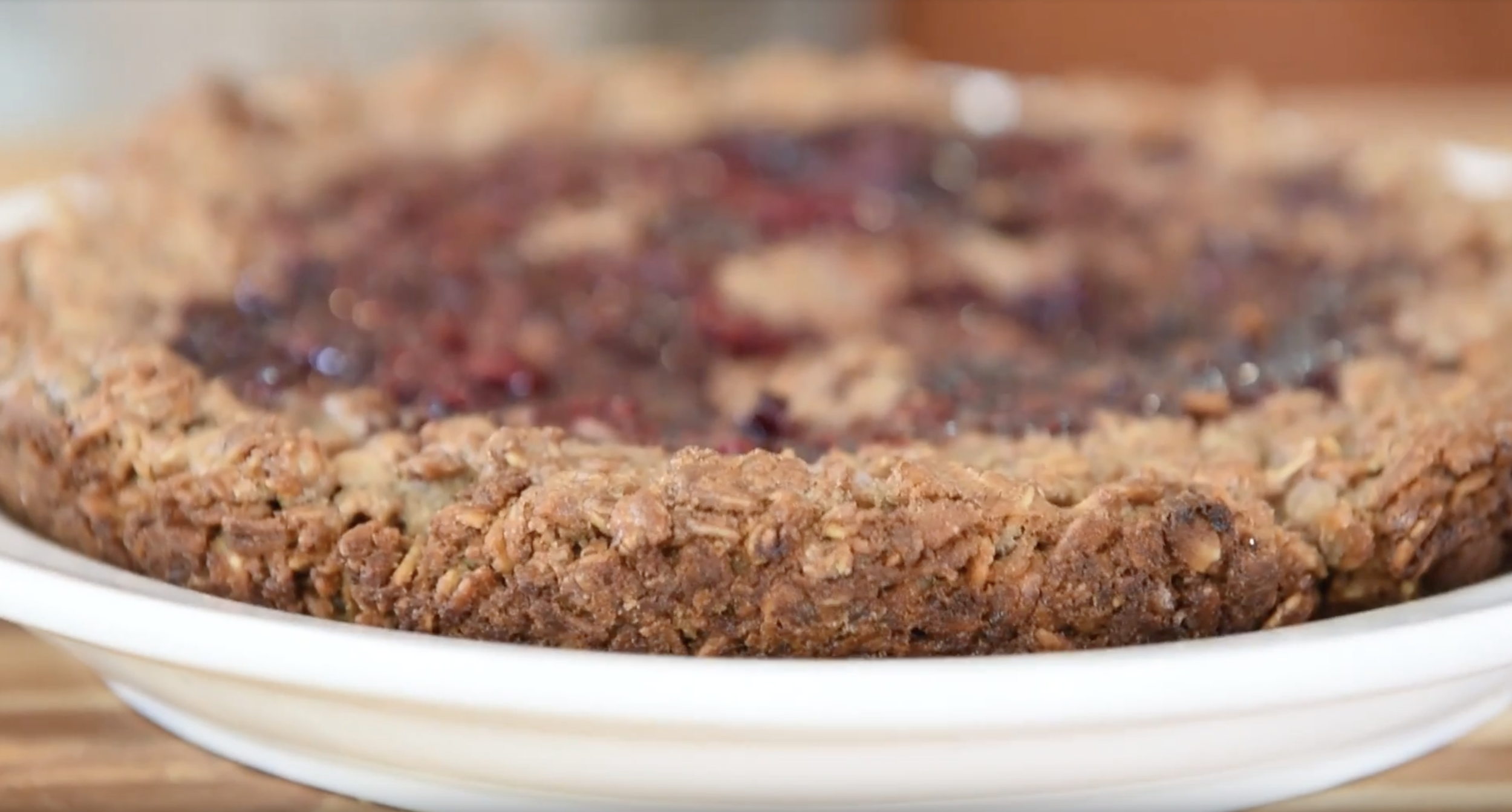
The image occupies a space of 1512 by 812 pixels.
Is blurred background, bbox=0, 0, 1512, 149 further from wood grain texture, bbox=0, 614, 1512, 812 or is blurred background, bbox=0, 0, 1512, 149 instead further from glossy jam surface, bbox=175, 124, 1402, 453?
wood grain texture, bbox=0, 614, 1512, 812

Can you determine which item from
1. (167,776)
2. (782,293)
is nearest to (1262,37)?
(782,293)

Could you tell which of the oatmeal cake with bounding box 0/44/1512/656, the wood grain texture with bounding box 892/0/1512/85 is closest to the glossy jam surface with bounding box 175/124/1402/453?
the oatmeal cake with bounding box 0/44/1512/656

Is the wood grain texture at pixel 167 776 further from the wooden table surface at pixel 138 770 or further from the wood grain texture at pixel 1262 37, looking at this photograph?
the wood grain texture at pixel 1262 37

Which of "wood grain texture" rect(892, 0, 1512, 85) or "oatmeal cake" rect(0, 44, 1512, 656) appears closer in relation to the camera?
"oatmeal cake" rect(0, 44, 1512, 656)

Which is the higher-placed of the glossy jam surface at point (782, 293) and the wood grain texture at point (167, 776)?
the glossy jam surface at point (782, 293)

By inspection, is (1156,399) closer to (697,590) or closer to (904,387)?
(904,387)

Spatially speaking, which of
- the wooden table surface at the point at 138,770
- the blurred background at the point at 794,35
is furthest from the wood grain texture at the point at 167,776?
the blurred background at the point at 794,35

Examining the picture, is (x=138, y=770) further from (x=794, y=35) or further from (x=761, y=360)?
(x=794, y=35)
